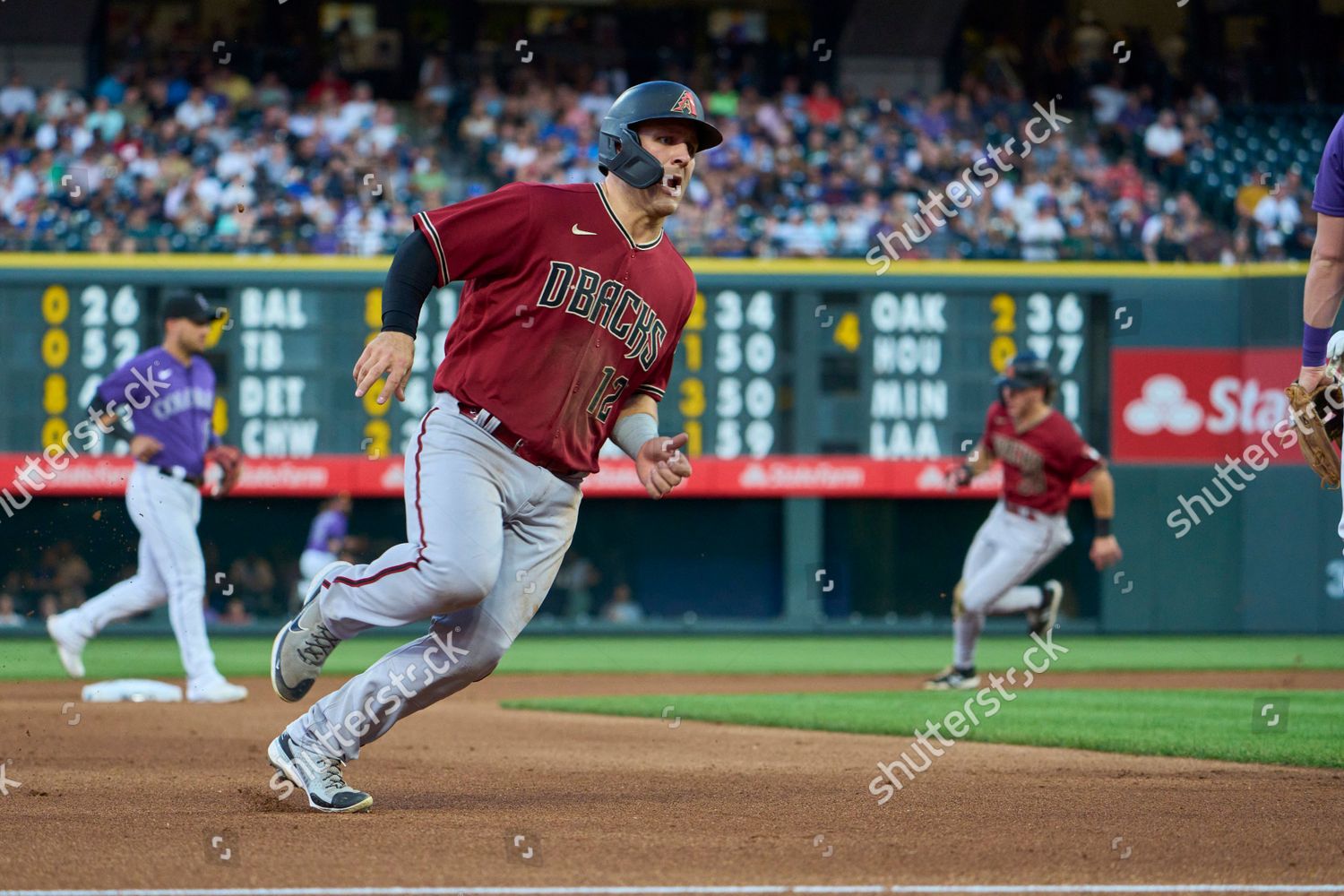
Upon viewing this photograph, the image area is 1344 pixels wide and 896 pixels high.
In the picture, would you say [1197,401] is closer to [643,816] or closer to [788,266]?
[788,266]

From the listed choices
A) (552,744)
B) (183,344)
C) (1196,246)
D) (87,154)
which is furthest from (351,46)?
(552,744)

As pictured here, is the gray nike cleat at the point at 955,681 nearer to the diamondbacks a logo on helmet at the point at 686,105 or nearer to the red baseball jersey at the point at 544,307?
the red baseball jersey at the point at 544,307

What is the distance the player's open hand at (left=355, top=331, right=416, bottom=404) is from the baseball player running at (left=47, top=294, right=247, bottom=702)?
5420 millimetres

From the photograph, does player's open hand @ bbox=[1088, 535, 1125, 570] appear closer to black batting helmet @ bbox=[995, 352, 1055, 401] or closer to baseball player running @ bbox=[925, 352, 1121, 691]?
baseball player running @ bbox=[925, 352, 1121, 691]

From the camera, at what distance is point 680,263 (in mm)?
5629

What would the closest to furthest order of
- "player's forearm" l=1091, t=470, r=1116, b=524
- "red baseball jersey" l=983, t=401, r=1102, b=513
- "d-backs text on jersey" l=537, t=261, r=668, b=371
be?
"d-backs text on jersey" l=537, t=261, r=668, b=371 < "player's forearm" l=1091, t=470, r=1116, b=524 < "red baseball jersey" l=983, t=401, r=1102, b=513

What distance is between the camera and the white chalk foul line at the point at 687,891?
387 centimetres

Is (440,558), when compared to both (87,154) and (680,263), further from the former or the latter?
(87,154)

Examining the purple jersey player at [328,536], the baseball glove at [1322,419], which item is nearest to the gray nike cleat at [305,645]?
the baseball glove at [1322,419]

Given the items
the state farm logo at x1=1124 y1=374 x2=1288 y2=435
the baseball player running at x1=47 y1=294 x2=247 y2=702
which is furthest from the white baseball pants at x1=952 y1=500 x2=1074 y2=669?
the state farm logo at x1=1124 y1=374 x2=1288 y2=435

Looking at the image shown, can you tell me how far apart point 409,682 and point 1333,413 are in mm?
2882

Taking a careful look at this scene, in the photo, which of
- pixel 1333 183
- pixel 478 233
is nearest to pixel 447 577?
pixel 478 233

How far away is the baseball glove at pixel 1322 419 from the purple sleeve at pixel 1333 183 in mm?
508

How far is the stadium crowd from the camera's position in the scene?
19203 mm
